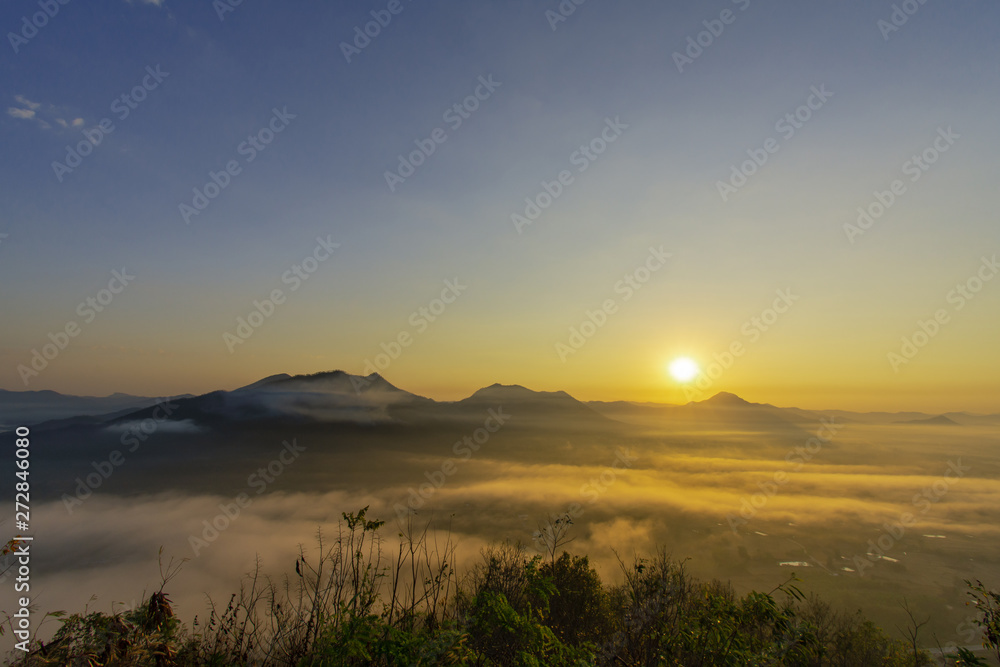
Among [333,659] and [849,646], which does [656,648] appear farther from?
[849,646]

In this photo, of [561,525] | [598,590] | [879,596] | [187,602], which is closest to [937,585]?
[879,596]

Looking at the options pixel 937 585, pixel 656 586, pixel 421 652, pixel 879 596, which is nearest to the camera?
pixel 421 652

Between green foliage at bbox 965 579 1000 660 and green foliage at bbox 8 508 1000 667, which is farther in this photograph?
green foliage at bbox 965 579 1000 660

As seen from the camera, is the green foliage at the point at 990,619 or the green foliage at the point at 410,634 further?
the green foliage at the point at 990,619

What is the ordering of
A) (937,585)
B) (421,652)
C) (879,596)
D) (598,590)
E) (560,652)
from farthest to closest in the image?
(937,585)
(879,596)
(598,590)
(560,652)
(421,652)

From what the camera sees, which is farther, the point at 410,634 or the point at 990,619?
the point at 990,619

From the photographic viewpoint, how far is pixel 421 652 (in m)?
6.69

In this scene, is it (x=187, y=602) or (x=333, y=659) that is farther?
(x=187, y=602)

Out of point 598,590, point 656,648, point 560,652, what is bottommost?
point 598,590

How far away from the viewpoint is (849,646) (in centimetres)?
5962

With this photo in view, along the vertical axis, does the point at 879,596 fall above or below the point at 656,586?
below

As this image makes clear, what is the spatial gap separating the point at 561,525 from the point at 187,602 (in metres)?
217

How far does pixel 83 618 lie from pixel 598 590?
57852mm

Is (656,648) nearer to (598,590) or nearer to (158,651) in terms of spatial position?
(158,651)
